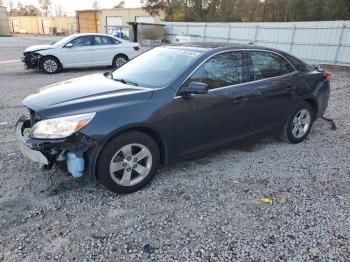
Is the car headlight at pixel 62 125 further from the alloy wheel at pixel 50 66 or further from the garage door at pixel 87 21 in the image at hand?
the garage door at pixel 87 21

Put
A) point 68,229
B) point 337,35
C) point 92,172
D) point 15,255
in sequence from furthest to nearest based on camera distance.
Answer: point 337,35 < point 92,172 < point 68,229 < point 15,255

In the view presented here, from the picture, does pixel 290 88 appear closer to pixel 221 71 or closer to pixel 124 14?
pixel 221 71

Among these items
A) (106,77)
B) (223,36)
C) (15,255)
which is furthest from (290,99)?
(223,36)

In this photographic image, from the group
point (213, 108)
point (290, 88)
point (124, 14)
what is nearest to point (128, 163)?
point (213, 108)

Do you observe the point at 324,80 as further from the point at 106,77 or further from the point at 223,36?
the point at 223,36

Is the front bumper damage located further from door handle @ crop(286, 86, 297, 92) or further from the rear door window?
the rear door window

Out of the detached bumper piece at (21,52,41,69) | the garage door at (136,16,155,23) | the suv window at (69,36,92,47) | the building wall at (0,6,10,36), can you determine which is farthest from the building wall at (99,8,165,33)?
the detached bumper piece at (21,52,41,69)

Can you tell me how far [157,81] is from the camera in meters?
3.90

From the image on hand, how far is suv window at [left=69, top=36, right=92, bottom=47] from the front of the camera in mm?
11992

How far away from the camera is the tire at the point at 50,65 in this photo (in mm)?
11547

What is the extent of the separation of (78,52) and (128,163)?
9582 millimetres

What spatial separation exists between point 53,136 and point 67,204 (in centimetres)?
74

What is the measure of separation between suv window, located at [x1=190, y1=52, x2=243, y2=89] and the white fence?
12.9 metres

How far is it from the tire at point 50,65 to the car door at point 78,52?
25 centimetres
